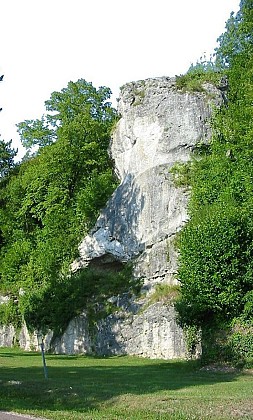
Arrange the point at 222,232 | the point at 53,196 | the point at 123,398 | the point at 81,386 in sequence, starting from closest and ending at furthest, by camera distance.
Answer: the point at 123,398, the point at 81,386, the point at 222,232, the point at 53,196

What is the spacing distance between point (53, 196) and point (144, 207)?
1014 centimetres

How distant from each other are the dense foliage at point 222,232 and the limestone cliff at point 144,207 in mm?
1822

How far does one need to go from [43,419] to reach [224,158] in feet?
77.5

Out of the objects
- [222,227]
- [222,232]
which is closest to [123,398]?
[222,232]

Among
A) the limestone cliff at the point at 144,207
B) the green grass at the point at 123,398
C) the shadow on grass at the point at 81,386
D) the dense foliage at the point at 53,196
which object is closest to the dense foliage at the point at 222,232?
the limestone cliff at the point at 144,207

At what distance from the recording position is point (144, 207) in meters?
36.5

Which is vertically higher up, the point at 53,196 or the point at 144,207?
the point at 53,196

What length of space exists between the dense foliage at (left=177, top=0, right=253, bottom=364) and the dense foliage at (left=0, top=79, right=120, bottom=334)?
1022 cm

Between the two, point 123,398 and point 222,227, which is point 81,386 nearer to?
point 123,398

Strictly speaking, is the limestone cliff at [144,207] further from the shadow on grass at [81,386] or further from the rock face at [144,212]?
the shadow on grass at [81,386]

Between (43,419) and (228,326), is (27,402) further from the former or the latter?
(228,326)

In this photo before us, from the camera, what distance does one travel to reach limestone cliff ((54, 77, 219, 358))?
33250 millimetres

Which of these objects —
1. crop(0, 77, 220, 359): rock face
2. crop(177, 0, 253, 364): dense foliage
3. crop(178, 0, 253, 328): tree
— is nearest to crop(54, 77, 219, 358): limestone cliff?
crop(0, 77, 220, 359): rock face

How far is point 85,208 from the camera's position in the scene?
41.3 metres
